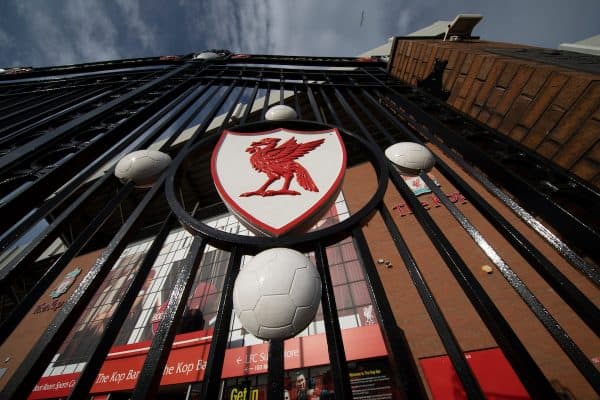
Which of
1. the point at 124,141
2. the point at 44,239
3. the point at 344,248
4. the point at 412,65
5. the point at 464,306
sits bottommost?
the point at 44,239

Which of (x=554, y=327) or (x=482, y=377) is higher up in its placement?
(x=482, y=377)

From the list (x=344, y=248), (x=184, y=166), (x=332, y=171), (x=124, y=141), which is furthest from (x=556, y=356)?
(x=124, y=141)

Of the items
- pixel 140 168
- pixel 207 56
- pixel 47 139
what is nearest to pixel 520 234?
pixel 140 168

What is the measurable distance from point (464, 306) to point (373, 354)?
2419 mm

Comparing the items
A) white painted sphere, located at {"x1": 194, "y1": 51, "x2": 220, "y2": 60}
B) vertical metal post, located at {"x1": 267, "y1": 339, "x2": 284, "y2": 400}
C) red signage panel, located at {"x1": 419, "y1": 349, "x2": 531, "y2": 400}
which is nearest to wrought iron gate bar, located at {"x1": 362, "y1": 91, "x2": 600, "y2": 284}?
vertical metal post, located at {"x1": 267, "y1": 339, "x2": 284, "y2": 400}

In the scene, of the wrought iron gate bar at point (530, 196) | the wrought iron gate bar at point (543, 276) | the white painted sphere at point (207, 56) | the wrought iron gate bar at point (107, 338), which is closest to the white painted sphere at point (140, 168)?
the wrought iron gate bar at point (107, 338)

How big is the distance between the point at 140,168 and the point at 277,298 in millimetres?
1152

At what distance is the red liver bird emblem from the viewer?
1496mm

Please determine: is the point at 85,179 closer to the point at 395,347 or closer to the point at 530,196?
the point at 395,347

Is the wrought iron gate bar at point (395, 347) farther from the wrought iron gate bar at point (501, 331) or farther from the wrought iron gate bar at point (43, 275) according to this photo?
the wrought iron gate bar at point (43, 275)

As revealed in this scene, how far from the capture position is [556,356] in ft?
17.0

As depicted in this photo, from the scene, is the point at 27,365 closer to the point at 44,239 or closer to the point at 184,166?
the point at 44,239

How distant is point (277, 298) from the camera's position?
89cm

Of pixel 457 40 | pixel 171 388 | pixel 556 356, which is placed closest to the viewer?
pixel 457 40
